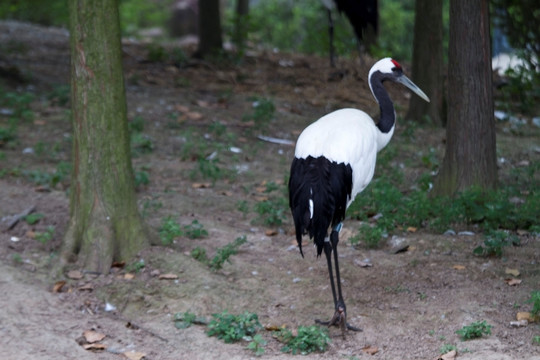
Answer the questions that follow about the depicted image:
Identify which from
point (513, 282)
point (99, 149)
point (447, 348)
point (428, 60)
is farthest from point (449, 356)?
point (428, 60)

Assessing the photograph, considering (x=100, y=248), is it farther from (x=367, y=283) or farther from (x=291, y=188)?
(x=367, y=283)

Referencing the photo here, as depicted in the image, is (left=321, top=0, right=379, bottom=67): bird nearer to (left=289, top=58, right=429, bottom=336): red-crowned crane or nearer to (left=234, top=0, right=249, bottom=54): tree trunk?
(left=234, top=0, right=249, bottom=54): tree trunk

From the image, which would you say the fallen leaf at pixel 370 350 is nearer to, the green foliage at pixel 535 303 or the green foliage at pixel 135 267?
the green foliage at pixel 535 303

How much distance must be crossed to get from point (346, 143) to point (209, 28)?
755 cm

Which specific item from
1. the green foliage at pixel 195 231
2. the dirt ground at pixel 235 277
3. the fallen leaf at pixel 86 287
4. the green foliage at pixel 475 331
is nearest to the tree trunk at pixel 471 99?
the dirt ground at pixel 235 277

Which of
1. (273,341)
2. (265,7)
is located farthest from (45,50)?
(273,341)

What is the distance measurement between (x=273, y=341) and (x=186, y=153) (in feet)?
11.9

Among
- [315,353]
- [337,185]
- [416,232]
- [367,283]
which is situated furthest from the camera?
[416,232]

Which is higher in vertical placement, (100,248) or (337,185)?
(337,185)

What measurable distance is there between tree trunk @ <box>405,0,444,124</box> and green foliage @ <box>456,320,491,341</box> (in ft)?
16.1

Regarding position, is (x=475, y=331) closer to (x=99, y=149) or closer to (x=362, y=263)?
(x=362, y=263)

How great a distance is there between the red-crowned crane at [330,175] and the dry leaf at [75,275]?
5.22ft

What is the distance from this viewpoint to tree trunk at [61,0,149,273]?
227 inches

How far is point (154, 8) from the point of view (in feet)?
73.6
